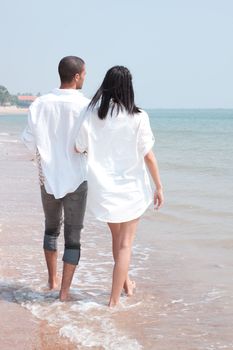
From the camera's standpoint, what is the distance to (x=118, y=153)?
4.06 meters

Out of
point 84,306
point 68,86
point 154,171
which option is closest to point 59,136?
point 68,86

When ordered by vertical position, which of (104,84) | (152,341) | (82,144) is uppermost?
(104,84)

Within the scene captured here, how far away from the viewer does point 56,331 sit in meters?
3.72

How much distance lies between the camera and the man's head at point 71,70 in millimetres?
4117

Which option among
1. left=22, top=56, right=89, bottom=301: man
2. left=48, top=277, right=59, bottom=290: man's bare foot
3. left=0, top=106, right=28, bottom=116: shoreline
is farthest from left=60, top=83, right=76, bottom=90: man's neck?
left=0, top=106, right=28, bottom=116: shoreline

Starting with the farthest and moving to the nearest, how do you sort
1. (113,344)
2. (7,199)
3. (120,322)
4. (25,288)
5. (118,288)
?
(7,199) < (25,288) < (118,288) < (120,322) < (113,344)

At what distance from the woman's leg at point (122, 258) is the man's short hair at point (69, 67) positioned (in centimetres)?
105

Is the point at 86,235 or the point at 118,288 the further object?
the point at 86,235

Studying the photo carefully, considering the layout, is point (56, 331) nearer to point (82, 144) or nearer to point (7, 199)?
point (82, 144)

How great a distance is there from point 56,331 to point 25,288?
990mm

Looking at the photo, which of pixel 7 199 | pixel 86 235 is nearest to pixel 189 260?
pixel 86 235

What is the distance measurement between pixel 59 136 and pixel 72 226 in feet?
2.03

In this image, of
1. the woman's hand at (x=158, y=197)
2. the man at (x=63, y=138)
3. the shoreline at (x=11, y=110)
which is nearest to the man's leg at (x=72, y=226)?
the man at (x=63, y=138)

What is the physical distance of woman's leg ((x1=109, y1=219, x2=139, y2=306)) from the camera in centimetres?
420
